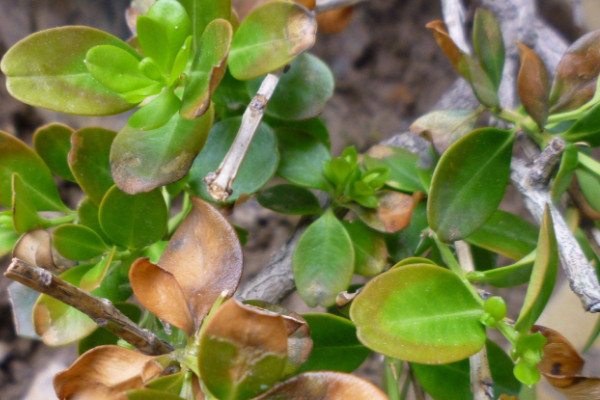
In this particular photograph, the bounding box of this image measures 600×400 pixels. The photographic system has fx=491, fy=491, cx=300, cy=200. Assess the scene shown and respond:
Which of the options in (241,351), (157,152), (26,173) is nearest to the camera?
(241,351)

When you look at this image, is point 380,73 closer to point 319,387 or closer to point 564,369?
point 564,369

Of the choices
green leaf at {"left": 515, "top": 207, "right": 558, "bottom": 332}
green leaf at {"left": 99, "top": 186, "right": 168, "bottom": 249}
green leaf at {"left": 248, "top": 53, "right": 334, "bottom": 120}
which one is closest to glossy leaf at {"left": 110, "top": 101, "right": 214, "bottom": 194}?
green leaf at {"left": 99, "top": 186, "right": 168, "bottom": 249}

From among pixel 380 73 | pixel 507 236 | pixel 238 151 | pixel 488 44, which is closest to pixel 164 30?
pixel 238 151

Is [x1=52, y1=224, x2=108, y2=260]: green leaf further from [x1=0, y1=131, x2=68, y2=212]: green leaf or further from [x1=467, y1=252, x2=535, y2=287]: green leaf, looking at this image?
[x1=467, y1=252, x2=535, y2=287]: green leaf

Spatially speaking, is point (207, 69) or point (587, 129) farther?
point (587, 129)

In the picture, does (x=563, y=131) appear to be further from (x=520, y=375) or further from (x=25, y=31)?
(x=25, y=31)

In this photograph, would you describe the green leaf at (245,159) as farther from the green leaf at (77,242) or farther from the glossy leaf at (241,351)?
the glossy leaf at (241,351)
